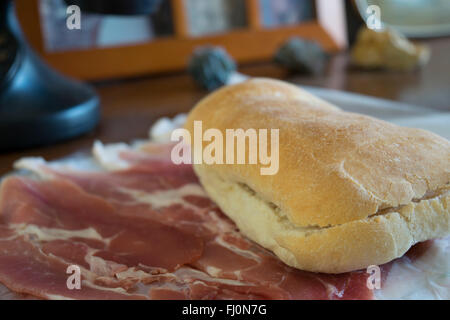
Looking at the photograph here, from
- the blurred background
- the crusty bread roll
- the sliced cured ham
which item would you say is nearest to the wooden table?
the blurred background

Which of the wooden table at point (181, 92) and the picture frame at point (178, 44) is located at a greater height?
the picture frame at point (178, 44)

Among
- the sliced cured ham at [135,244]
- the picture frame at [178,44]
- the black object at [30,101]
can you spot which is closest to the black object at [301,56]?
the picture frame at [178,44]

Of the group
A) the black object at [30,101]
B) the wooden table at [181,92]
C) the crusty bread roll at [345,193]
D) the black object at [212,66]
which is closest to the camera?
the crusty bread roll at [345,193]

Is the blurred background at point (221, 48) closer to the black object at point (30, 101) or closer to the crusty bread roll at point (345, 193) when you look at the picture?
the black object at point (30, 101)

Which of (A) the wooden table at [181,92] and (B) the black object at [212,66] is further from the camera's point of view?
(B) the black object at [212,66]

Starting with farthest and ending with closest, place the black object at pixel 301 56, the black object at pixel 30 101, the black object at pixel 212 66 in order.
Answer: the black object at pixel 301 56, the black object at pixel 212 66, the black object at pixel 30 101
